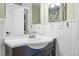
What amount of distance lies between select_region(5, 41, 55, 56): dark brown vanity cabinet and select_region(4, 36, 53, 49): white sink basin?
3 centimetres

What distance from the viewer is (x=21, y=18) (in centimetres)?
146

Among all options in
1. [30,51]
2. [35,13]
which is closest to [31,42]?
[30,51]

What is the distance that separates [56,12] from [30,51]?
Result: 0.44 metres

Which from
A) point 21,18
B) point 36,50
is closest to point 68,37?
point 36,50

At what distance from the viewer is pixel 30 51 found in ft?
4.79

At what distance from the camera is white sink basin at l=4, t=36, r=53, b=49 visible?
1.40 meters

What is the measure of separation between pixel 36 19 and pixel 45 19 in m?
0.08

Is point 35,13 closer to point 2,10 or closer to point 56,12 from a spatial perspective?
point 56,12

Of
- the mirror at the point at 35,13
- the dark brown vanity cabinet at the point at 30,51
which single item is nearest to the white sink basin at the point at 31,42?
the dark brown vanity cabinet at the point at 30,51

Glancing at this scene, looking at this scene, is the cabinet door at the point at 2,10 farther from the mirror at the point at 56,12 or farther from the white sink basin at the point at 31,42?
the mirror at the point at 56,12

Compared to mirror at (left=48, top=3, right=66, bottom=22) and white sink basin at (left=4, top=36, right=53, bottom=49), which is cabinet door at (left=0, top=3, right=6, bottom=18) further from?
mirror at (left=48, top=3, right=66, bottom=22)

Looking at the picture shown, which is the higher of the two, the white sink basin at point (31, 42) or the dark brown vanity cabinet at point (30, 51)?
the white sink basin at point (31, 42)

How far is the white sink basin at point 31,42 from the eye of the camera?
55.2 inches

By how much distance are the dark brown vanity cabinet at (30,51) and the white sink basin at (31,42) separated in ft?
0.10
